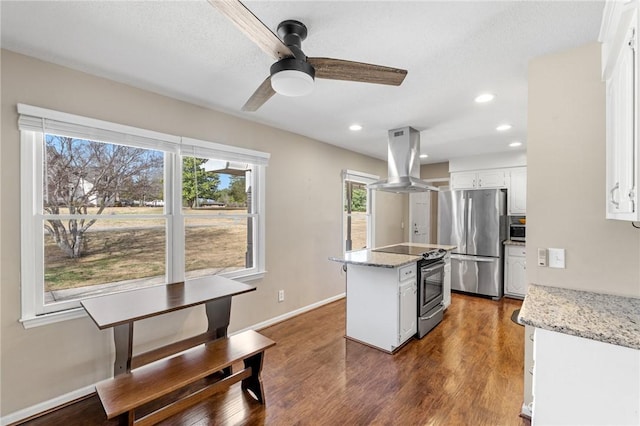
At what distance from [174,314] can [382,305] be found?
6.63 ft

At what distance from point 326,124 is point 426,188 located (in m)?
1.54

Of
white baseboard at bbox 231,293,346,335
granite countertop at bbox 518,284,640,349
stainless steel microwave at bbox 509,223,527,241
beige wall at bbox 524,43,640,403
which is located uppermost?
beige wall at bbox 524,43,640,403

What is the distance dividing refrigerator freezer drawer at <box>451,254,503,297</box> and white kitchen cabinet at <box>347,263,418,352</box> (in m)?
2.17

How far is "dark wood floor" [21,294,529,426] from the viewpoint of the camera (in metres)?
1.92

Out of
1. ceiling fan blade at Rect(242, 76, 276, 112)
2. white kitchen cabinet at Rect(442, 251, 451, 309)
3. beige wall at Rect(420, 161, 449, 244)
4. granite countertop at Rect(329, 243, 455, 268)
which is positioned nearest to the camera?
ceiling fan blade at Rect(242, 76, 276, 112)

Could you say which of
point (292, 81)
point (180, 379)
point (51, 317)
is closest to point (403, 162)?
point (292, 81)

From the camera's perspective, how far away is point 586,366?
1157 mm

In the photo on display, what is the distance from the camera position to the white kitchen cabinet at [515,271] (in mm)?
4508

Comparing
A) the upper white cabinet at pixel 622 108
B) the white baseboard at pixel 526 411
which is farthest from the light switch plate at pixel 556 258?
the white baseboard at pixel 526 411

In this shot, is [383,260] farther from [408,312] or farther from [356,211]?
[356,211]

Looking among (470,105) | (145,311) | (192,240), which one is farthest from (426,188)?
(145,311)

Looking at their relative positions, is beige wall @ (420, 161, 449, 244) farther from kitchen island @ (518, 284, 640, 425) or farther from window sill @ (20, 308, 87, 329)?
window sill @ (20, 308, 87, 329)

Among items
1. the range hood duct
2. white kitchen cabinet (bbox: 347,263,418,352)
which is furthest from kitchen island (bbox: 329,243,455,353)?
the range hood duct

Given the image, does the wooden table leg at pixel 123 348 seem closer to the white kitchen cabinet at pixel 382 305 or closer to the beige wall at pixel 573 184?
the white kitchen cabinet at pixel 382 305
